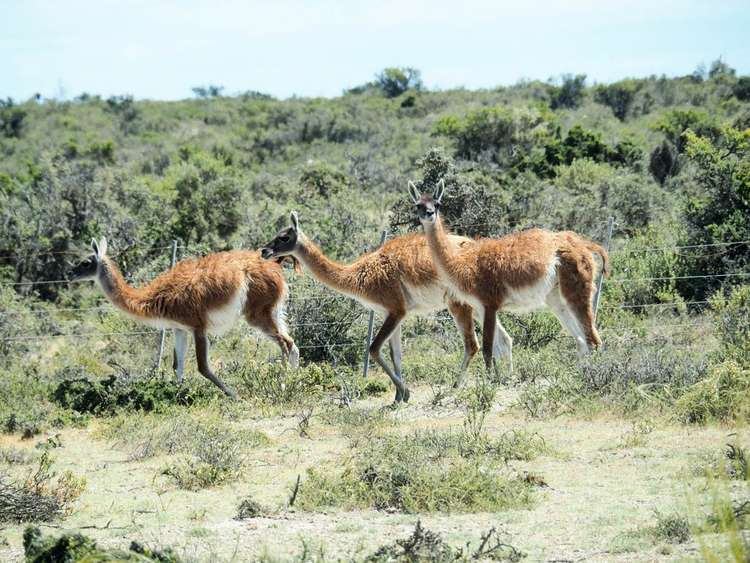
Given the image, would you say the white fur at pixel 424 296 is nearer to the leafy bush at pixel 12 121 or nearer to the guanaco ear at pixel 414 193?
the guanaco ear at pixel 414 193

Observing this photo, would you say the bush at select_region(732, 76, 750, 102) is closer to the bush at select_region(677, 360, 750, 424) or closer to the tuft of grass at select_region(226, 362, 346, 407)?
the tuft of grass at select_region(226, 362, 346, 407)

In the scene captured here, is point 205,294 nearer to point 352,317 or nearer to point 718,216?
point 352,317

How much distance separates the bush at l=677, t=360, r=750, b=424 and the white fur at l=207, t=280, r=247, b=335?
213 inches

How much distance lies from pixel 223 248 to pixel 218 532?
12.3 m

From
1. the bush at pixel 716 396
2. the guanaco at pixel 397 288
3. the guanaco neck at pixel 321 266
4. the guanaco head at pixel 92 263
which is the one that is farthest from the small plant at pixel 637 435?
the guanaco head at pixel 92 263

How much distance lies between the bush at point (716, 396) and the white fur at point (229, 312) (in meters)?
5.41

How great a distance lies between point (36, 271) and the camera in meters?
18.1

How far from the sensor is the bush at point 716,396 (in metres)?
8.51

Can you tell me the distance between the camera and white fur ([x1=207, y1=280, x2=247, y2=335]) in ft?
39.1

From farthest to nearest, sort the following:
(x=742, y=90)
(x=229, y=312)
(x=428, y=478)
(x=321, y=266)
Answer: (x=742, y=90) → (x=321, y=266) → (x=229, y=312) → (x=428, y=478)

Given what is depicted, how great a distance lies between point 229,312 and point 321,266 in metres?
1.24

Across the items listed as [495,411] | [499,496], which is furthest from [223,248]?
[499,496]

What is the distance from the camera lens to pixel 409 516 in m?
6.78

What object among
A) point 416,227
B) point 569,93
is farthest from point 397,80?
point 416,227
